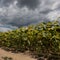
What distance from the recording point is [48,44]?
21.4 ft

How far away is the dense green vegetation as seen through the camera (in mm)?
6383

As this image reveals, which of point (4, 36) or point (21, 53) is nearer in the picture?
point (21, 53)

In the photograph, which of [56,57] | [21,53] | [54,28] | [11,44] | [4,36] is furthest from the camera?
[4,36]

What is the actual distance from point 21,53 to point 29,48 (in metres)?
0.32

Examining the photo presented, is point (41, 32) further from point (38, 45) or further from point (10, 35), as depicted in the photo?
point (10, 35)

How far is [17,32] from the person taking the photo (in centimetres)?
827

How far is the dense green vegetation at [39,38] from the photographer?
638cm

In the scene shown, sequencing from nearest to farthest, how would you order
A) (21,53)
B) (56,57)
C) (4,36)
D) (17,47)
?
(56,57)
(21,53)
(17,47)
(4,36)

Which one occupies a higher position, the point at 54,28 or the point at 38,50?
the point at 54,28

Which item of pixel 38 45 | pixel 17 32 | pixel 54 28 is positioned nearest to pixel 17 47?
pixel 17 32

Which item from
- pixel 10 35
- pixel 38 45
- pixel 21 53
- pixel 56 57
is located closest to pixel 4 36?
pixel 10 35

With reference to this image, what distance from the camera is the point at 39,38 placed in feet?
22.1

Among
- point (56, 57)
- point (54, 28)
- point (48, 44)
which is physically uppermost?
point (54, 28)

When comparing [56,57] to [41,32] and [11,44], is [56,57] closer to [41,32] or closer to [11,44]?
[41,32]
